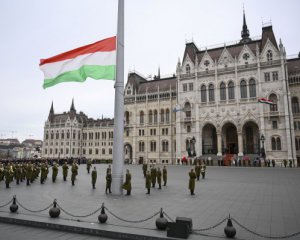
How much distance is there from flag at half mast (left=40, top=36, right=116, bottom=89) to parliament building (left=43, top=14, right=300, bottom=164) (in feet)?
109

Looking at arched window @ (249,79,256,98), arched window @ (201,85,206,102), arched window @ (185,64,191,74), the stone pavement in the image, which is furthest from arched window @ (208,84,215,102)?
the stone pavement

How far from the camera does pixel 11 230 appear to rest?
775 centimetres

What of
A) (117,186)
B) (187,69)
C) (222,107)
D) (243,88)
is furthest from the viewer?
(187,69)

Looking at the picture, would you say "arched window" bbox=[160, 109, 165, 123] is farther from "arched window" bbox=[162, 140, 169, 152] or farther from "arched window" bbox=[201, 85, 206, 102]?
"arched window" bbox=[201, 85, 206, 102]

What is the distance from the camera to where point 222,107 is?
48750 mm

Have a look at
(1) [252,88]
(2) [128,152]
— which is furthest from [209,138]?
(2) [128,152]

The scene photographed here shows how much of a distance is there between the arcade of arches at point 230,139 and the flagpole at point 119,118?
36.5 meters

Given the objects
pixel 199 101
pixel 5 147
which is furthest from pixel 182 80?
pixel 5 147

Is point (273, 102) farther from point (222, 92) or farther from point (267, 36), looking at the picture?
point (267, 36)

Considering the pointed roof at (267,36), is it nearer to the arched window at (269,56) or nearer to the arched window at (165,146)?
the arched window at (269,56)

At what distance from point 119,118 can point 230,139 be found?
134 feet

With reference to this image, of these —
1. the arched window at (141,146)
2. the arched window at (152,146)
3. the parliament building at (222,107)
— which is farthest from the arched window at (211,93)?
the arched window at (141,146)

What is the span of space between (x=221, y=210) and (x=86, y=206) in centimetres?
587

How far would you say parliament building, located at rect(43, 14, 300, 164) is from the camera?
4428 centimetres
